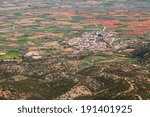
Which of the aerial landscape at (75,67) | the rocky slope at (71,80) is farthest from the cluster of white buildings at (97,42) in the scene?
the rocky slope at (71,80)

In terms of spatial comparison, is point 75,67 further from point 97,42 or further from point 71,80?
point 97,42

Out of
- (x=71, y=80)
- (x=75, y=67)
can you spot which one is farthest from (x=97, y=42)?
(x=71, y=80)

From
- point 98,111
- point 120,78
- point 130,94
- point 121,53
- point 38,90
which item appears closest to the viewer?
point 98,111

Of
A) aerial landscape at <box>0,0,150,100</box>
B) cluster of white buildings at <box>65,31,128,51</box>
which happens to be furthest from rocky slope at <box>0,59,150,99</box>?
cluster of white buildings at <box>65,31,128,51</box>

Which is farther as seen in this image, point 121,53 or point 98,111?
point 121,53

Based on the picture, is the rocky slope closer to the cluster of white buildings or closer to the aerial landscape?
the aerial landscape

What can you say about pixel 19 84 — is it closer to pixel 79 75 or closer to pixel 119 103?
pixel 79 75

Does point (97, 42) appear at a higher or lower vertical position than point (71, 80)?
lower

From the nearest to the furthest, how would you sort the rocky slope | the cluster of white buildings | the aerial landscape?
the rocky slope → the aerial landscape → the cluster of white buildings

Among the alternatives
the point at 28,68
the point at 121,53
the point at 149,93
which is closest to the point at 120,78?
the point at 149,93

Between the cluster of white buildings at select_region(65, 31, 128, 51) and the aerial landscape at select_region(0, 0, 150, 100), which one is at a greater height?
the aerial landscape at select_region(0, 0, 150, 100)

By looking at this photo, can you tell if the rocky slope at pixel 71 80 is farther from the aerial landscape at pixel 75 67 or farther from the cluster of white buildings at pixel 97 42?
the cluster of white buildings at pixel 97 42
